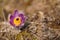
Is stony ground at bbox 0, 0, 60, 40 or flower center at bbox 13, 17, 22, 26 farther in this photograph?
flower center at bbox 13, 17, 22, 26

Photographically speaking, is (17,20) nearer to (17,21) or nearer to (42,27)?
(17,21)

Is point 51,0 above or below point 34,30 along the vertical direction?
above

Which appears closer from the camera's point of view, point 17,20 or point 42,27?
point 42,27

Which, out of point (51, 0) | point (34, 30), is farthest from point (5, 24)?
point (51, 0)

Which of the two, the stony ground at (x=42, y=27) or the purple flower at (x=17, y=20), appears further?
the purple flower at (x=17, y=20)

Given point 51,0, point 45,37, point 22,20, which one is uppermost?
point 51,0

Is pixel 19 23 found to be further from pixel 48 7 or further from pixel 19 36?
pixel 48 7

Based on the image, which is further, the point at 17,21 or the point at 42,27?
the point at 17,21

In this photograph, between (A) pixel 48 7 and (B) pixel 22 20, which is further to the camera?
(A) pixel 48 7

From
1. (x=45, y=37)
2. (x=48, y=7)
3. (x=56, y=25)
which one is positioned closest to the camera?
(x=45, y=37)

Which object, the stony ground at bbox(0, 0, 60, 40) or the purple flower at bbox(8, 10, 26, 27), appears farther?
the purple flower at bbox(8, 10, 26, 27)

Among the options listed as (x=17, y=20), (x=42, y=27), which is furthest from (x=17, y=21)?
(x=42, y=27)
